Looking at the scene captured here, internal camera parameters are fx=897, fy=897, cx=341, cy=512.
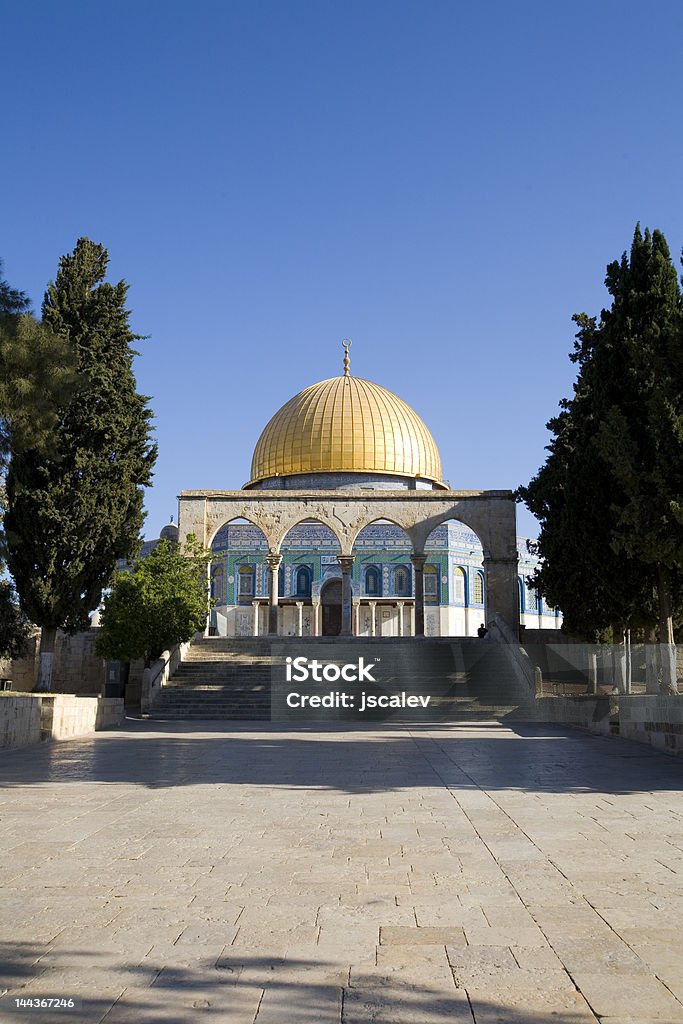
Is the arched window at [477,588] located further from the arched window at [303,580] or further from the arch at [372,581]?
the arched window at [303,580]

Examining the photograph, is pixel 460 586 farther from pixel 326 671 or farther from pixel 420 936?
pixel 420 936

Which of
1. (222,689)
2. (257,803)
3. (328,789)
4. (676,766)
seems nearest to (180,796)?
(257,803)

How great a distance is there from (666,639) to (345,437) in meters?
25.5

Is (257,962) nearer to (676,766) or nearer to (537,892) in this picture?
(537,892)

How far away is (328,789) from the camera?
302 inches

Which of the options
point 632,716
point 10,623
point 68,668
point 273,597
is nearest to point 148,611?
point 10,623

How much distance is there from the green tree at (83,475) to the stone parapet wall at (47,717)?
2.70 metres

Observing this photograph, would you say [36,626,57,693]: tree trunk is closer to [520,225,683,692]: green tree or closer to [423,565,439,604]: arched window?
[520,225,683,692]: green tree

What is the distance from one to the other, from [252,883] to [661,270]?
13345mm

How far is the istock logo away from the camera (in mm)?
20938

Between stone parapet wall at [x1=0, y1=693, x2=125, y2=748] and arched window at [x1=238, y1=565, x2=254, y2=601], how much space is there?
2488cm

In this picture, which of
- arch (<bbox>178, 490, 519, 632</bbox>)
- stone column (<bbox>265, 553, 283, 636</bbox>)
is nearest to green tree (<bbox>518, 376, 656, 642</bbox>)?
arch (<bbox>178, 490, 519, 632</bbox>)

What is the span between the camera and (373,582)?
41.3 meters

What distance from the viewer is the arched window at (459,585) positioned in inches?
1642
